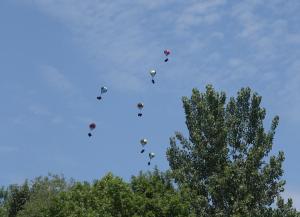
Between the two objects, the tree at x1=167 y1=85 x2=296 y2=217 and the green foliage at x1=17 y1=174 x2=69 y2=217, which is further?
the green foliage at x1=17 y1=174 x2=69 y2=217

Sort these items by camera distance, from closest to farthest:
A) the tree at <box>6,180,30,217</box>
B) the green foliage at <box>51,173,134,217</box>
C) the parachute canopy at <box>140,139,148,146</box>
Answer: the green foliage at <box>51,173,134,217</box> < the parachute canopy at <box>140,139,148,146</box> < the tree at <box>6,180,30,217</box>

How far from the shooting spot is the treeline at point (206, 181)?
37938 millimetres

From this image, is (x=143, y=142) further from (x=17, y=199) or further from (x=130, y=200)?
(x=17, y=199)

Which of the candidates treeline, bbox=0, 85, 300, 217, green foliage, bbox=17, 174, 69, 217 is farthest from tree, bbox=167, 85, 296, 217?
green foliage, bbox=17, 174, 69, 217

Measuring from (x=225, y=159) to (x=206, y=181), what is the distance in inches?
92.5

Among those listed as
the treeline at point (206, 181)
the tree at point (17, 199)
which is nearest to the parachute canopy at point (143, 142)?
the treeline at point (206, 181)

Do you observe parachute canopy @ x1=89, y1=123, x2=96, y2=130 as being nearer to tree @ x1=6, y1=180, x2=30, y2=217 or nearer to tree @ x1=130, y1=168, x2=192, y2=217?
tree @ x1=130, y1=168, x2=192, y2=217

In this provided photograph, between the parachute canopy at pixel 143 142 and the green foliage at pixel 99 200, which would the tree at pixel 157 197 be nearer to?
the green foliage at pixel 99 200

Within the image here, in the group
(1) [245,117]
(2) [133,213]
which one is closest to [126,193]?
(2) [133,213]

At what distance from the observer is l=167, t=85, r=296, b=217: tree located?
143ft

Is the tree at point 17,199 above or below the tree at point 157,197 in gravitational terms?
above

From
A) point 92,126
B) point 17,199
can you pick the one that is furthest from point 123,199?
point 17,199

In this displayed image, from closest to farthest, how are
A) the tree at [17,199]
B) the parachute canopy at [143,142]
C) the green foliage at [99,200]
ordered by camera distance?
1. the green foliage at [99,200]
2. the parachute canopy at [143,142]
3. the tree at [17,199]

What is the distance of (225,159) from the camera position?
45406 mm
